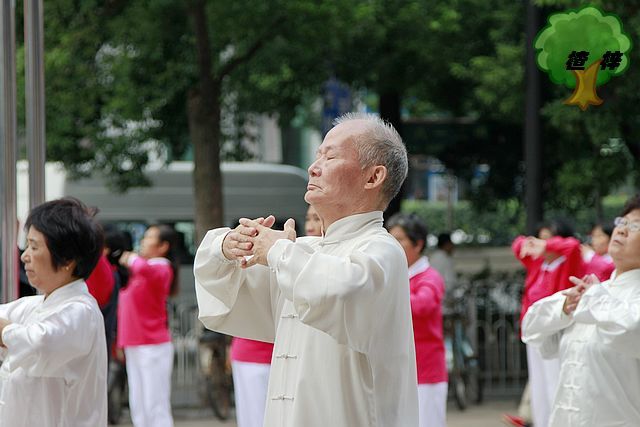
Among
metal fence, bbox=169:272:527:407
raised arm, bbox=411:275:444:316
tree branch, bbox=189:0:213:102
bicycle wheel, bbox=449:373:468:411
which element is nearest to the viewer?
raised arm, bbox=411:275:444:316

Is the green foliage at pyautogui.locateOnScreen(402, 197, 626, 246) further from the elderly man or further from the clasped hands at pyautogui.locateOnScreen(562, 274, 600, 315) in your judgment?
the elderly man

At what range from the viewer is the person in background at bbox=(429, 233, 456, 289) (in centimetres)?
1295

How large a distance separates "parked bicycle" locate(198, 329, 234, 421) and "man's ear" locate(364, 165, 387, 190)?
25.4ft

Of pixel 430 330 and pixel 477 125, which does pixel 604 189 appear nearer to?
pixel 477 125

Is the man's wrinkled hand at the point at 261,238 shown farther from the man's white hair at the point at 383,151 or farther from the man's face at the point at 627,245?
the man's face at the point at 627,245

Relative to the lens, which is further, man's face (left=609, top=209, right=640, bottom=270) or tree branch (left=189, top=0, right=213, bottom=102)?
tree branch (left=189, top=0, right=213, bottom=102)

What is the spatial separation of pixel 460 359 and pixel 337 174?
8.44 meters

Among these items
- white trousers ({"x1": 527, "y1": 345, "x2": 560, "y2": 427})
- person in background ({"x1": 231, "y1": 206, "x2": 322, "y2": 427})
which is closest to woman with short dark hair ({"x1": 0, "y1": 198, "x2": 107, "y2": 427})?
person in background ({"x1": 231, "y1": 206, "x2": 322, "y2": 427})

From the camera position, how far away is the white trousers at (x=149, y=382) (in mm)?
8891

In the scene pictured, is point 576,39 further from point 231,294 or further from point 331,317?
point 331,317

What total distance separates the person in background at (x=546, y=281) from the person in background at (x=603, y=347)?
8.54 ft

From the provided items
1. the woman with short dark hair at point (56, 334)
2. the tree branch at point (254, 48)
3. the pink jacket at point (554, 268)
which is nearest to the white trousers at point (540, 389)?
the pink jacket at point (554, 268)

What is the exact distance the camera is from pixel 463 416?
11.1m

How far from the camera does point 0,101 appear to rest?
5.66 metres
